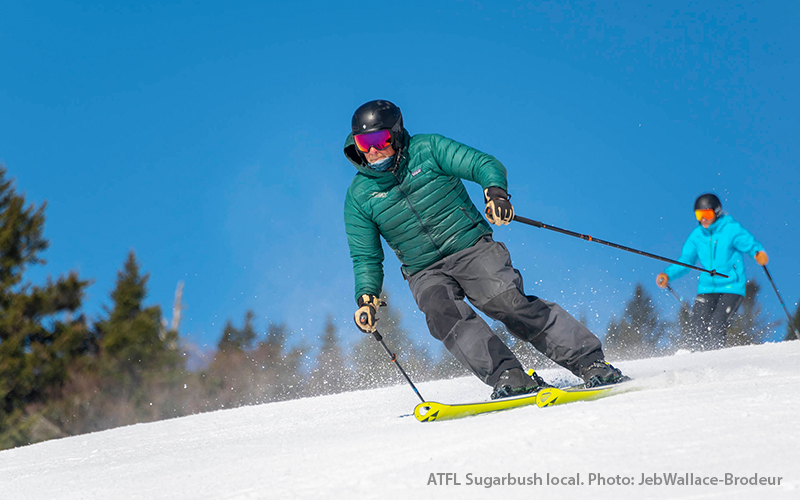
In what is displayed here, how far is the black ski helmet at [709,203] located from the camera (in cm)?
738

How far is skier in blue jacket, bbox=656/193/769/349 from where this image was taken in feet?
23.7

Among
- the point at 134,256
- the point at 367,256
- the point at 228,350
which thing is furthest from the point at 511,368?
the point at 228,350

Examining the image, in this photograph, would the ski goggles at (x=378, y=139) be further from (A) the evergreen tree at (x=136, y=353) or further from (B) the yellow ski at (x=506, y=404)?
(A) the evergreen tree at (x=136, y=353)

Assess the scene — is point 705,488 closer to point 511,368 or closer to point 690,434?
point 690,434

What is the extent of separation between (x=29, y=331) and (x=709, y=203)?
22.3 meters

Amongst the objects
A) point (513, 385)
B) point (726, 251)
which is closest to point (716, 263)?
point (726, 251)

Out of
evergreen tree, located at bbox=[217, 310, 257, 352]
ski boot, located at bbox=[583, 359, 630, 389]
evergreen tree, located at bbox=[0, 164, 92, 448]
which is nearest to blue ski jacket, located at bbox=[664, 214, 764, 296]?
ski boot, located at bbox=[583, 359, 630, 389]

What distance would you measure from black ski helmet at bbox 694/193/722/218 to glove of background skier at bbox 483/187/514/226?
4.75 m

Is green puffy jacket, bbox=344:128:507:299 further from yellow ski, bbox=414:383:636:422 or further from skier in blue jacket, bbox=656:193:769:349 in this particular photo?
skier in blue jacket, bbox=656:193:769:349

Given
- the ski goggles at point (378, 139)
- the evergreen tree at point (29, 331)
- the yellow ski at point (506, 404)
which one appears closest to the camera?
the yellow ski at point (506, 404)

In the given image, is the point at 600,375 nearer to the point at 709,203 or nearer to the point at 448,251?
the point at 448,251

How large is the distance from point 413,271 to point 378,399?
165 centimetres

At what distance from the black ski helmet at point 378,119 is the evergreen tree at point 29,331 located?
20202 mm

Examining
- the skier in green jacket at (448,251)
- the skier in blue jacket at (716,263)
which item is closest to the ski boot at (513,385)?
the skier in green jacket at (448,251)
